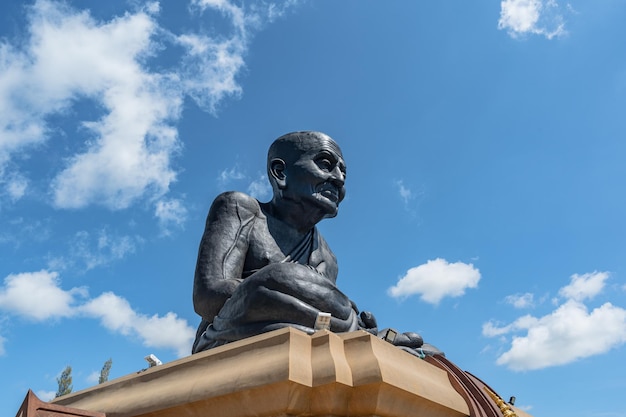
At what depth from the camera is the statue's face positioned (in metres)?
5.43

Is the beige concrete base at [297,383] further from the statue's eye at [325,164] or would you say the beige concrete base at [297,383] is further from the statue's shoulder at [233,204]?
the statue's eye at [325,164]

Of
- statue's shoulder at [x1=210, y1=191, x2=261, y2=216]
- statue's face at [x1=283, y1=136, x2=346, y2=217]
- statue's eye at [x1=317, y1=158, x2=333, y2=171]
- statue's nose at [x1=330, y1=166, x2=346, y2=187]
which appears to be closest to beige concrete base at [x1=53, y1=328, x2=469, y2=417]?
statue's shoulder at [x1=210, y1=191, x2=261, y2=216]

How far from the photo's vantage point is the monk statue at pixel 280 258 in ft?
12.5

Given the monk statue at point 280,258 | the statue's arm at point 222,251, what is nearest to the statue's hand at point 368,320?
the monk statue at point 280,258

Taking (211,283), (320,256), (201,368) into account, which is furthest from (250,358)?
(320,256)

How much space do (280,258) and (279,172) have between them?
1.02m

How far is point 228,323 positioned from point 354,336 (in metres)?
1.29

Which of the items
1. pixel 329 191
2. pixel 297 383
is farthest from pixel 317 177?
pixel 297 383

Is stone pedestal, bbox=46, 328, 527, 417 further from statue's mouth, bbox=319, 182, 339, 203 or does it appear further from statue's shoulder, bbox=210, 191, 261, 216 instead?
statue's mouth, bbox=319, 182, 339, 203

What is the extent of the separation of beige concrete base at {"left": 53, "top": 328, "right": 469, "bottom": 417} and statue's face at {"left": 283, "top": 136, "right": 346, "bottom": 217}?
2.39 meters

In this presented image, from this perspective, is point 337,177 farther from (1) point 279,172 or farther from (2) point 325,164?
(1) point 279,172

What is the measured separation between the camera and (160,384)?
3393 millimetres

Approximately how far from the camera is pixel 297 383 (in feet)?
8.74

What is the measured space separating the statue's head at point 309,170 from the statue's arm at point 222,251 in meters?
0.41
